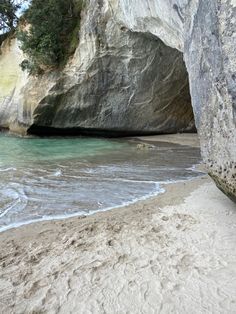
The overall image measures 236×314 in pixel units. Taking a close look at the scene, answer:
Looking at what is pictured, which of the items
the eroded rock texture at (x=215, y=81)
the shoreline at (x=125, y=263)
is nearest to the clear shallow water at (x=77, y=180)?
the shoreline at (x=125, y=263)

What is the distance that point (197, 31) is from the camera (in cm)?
441

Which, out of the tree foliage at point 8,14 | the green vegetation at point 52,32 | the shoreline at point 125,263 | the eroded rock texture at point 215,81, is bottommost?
the shoreline at point 125,263

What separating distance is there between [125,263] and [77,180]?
162 inches

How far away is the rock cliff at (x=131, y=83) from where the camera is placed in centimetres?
447

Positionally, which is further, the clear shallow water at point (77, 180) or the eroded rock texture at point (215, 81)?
the clear shallow water at point (77, 180)

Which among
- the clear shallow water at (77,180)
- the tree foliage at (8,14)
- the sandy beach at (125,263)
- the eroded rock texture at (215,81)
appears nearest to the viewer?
the sandy beach at (125,263)

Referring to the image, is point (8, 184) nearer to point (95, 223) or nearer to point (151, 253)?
point (95, 223)

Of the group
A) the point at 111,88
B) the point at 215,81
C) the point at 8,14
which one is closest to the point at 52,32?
the point at 111,88

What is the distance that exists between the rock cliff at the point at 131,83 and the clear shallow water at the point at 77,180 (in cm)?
206

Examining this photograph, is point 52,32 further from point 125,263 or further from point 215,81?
point 125,263

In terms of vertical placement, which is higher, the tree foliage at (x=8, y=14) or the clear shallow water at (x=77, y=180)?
the tree foliage at (x=8, y=14)

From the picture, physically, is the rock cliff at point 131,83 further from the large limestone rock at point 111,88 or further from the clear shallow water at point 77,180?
the clear shallow water at point 77,180

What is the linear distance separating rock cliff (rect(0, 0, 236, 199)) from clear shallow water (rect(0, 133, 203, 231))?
206cm

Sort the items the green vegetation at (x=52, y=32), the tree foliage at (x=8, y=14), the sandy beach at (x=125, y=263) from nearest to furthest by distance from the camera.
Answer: the sandy beach at (x=125, y=263) < the green vegetation at (x=52, y=32) < the tree foliage at (x=8, y=14)
